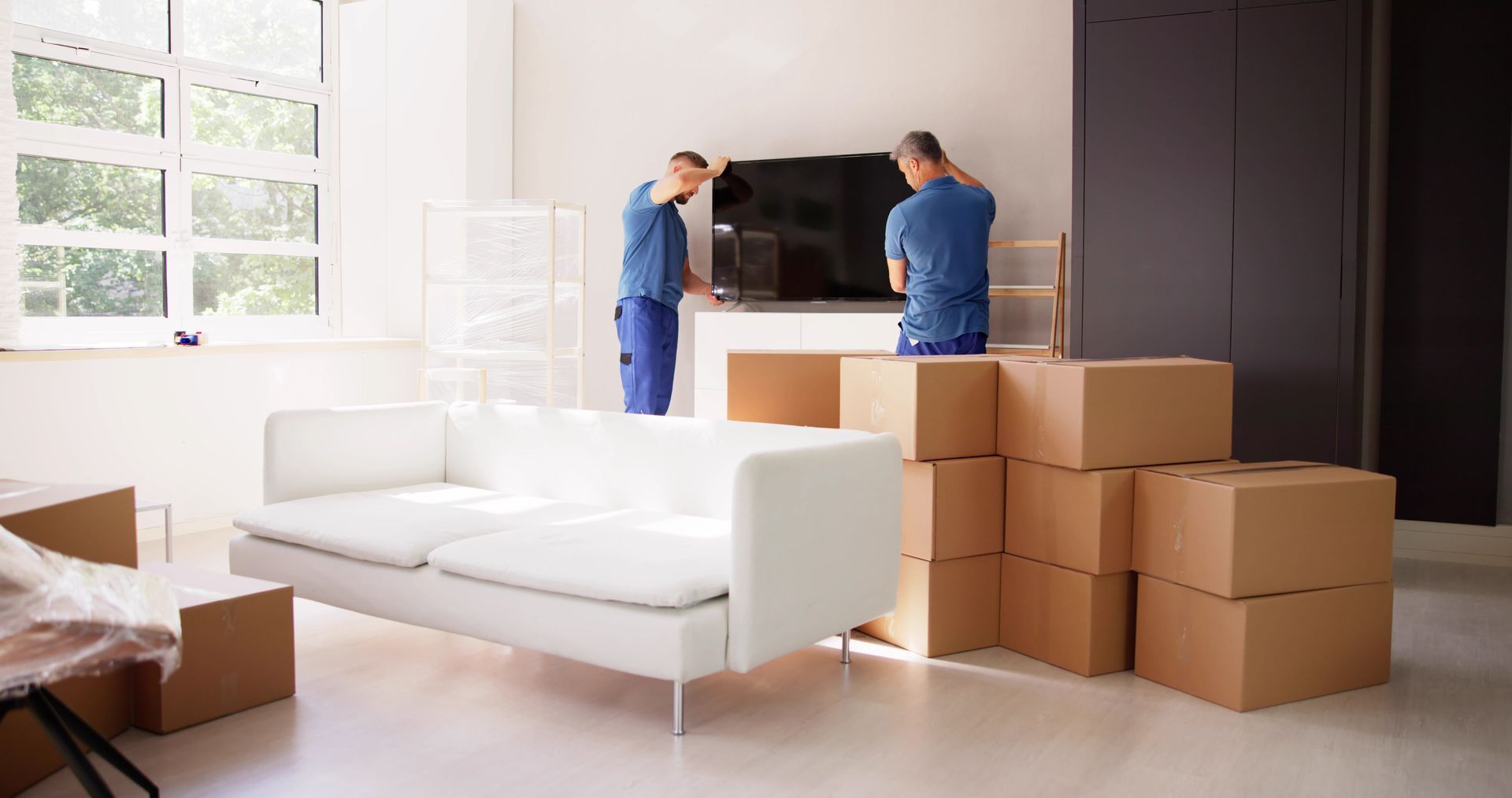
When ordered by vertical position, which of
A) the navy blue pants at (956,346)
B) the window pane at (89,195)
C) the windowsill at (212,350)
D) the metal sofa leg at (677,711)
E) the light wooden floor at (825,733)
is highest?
the window pane at (89,195)

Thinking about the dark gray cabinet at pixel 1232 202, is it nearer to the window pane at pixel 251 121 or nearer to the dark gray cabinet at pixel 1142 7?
the dark gray cabinet at pixel 1142 7

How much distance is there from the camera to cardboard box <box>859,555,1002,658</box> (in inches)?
122

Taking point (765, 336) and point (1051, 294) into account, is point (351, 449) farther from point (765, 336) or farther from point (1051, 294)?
point (1051, 294)

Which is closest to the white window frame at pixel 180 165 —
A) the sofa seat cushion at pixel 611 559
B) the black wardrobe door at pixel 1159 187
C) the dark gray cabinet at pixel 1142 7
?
the sofa seat cushion at pixel 611 559

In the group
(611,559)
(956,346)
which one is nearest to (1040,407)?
(956,346)

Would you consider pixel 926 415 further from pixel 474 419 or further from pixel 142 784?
pixel 142 784

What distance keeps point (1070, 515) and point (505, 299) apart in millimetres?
3179

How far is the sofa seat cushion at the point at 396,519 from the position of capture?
2.96 metres

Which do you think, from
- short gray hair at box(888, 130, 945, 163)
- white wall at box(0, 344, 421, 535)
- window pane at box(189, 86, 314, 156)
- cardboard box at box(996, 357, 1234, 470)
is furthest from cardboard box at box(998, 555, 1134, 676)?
window pane at box(189, 86, 314, 156)

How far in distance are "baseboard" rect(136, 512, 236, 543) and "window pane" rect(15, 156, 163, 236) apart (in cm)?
135

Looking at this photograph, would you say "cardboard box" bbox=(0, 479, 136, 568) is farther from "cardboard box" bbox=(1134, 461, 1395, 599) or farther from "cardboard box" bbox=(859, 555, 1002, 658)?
"cardboard box" bbox=(1134, 461, 1395, 599)

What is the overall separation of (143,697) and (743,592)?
4.44 feet

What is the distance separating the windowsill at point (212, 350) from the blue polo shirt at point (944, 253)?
2.89 meters

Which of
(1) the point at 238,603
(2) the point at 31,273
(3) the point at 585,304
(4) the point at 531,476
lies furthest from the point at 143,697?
(3) the point at 585,304
